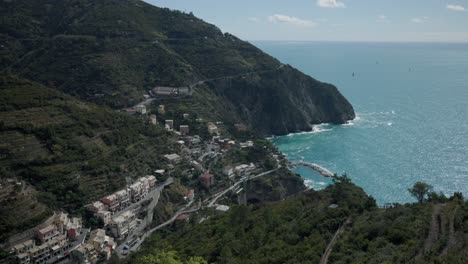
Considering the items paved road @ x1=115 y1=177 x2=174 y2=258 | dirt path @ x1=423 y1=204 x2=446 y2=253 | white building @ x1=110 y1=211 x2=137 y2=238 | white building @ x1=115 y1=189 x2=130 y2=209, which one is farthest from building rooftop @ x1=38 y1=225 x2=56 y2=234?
dirt path @ x1=423 y1=204 x2=446 y2=253

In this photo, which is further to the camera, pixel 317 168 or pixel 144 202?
pixel 317 168

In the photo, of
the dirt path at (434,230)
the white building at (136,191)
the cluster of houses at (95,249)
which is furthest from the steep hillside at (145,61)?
the dirt path at (434,230)

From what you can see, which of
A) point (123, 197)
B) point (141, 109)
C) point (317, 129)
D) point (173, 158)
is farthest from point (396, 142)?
point (123, 197)

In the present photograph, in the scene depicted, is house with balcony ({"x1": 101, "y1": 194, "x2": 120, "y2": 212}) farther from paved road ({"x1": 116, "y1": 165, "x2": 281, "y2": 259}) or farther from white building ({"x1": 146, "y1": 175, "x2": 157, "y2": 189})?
white building ({"x1": 146, "y1": 175, "x2": 157, "y2": 189})

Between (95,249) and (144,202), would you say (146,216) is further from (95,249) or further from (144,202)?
(95,249)

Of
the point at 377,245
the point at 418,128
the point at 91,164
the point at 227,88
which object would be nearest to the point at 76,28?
the point at 227,88

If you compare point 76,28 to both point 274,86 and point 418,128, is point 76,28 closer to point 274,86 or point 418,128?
point 274,86

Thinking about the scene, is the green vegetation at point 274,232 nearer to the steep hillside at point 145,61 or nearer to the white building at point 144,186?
the white building at point 144,186
